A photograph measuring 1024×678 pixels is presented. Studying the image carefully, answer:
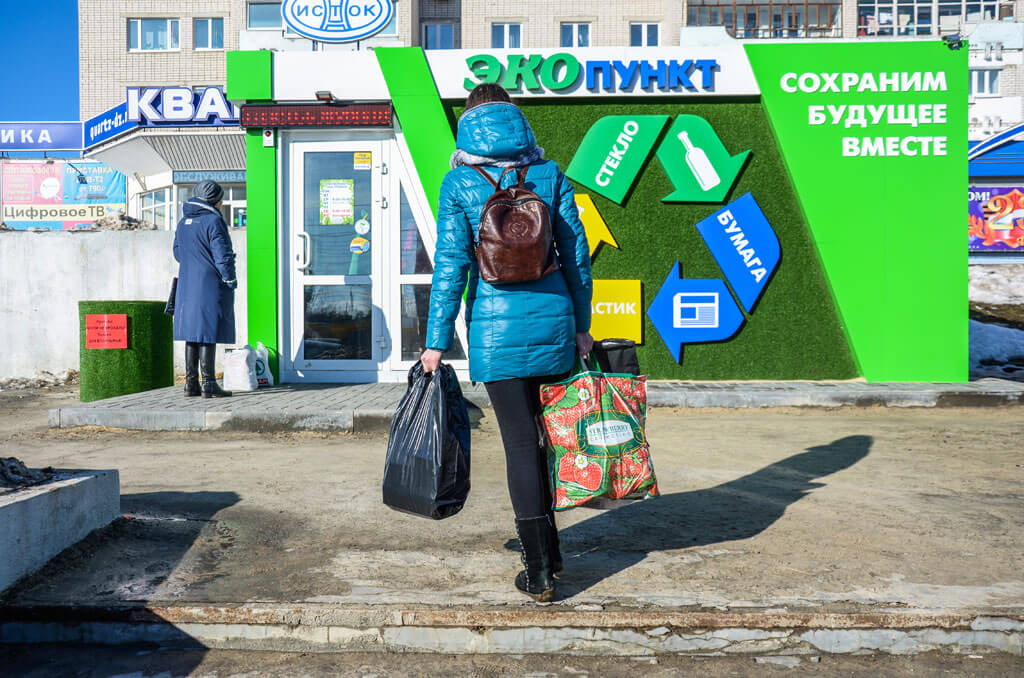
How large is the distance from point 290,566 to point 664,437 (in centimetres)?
386

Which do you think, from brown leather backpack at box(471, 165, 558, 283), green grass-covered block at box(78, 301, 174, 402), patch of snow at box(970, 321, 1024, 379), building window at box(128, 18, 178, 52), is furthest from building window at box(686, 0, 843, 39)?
brown leather backpack at box(471, 165, 558, 283)

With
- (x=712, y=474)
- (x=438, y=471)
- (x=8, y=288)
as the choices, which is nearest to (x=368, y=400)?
(x=712, y=474)

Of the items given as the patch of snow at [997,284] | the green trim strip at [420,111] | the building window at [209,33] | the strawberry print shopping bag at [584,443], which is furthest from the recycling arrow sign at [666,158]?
the building window at [209,33]

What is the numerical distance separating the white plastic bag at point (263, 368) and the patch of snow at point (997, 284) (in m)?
13.8

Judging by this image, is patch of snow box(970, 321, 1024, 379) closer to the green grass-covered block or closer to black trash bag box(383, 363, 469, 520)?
black trash bag box(383, 363, 469, 520)

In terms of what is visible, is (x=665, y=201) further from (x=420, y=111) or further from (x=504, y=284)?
(x=504, y=284)

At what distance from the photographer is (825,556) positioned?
3391 millimetres

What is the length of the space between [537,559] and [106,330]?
706 cm

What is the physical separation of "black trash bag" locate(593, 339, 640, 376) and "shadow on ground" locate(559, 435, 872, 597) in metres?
0.81

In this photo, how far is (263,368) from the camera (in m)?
9.10

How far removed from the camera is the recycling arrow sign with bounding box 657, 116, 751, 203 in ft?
30.5

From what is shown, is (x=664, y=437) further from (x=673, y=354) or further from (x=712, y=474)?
(x=673, y=354)

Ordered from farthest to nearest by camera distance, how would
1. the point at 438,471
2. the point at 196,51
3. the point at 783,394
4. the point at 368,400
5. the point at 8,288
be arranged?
1. the point at 196,51
2. the point at 8,288
3. the point at 783,394
4. the point at 368,400
5. the point at 438,471

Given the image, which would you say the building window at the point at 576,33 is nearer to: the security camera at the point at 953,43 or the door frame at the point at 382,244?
the security camera at the point at 953,43
